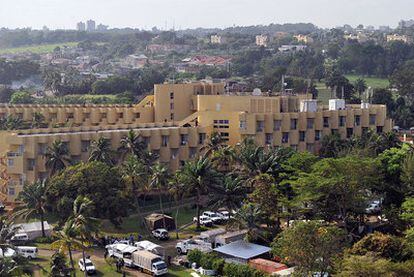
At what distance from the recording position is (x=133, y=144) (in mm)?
49781

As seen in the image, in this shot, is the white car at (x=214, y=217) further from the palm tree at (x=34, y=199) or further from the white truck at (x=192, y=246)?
the palm tree at (x=34, y=199)

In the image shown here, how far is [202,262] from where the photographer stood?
37.1 meters

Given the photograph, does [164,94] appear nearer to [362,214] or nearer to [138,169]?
[138,169]

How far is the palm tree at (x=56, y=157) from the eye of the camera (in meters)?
49.3

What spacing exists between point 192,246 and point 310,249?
997 centimetres

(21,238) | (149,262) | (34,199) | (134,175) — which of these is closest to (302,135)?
(134,175)

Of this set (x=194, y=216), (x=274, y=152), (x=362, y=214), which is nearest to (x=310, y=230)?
(x=362, y=214)

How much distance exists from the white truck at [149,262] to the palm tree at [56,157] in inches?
583

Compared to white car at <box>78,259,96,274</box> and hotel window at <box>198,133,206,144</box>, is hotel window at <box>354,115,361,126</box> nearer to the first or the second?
hotel window at <box>198,133,206,144</box>

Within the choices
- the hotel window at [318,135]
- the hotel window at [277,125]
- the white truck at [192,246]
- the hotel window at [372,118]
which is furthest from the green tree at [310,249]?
the hotel window at [372,118]

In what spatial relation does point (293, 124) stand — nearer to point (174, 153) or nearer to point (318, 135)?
point (318, 135)

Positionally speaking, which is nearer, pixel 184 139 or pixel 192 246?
pixel 192 246

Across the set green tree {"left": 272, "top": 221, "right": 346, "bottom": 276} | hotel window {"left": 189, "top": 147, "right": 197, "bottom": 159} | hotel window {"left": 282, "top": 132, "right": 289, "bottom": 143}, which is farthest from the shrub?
hotel window {"left": 282, "top": 132, "right": 289, "bottom": 143}

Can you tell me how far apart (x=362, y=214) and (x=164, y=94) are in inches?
1220
